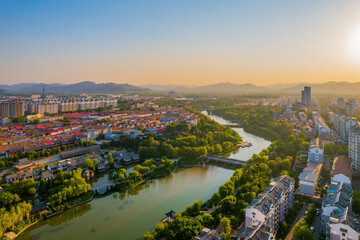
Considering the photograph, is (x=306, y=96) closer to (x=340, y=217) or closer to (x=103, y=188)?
(x=340, y=217)

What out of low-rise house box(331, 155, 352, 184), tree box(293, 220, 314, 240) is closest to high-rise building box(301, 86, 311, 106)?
low-rise house box(331, 155, 352, 184)

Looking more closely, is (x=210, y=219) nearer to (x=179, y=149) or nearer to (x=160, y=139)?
(x=179, y=149)

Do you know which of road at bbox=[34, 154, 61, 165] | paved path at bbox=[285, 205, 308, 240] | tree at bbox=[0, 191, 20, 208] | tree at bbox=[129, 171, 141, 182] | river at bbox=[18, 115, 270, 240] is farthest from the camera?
road at bbox=[34, 154, 61, 165]

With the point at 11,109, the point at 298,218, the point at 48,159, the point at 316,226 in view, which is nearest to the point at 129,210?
the point at 298,218

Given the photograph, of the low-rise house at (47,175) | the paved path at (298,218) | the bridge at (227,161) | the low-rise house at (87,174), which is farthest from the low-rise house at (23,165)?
the paved path at (298,218)

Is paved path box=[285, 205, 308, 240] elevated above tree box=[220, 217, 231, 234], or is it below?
below

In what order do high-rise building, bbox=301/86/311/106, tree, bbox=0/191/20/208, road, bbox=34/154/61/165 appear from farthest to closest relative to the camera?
high-rise building, bbox=301/86/311/106, road, bbox=34/154/61/165, tree, bbox=0/191/20/208

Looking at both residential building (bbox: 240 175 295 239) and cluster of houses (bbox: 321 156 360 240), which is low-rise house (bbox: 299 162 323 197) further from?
residential building (bbox: 240 175 295 239)

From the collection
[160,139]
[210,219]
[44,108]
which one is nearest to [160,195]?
[210,219]
